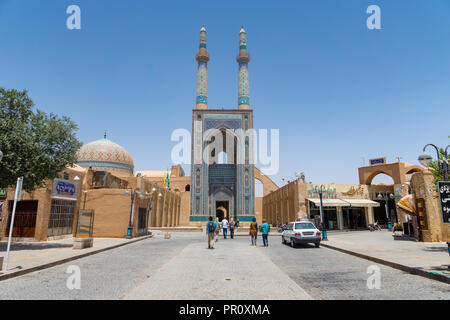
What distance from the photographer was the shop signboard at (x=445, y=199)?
24.9 feet

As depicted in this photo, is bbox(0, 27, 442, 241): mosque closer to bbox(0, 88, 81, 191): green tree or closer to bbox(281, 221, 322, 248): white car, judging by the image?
bbox(0, 88, 81, 191): green tree

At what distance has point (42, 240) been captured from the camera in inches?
632

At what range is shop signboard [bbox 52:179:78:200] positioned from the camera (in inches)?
674

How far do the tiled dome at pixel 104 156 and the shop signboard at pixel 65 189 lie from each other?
26.3 metres

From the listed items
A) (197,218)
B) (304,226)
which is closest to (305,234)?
(304,226)

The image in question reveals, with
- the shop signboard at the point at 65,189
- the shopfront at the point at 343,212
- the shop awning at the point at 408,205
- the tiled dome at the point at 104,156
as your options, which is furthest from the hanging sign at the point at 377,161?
the tiled dome at the point at 104,156

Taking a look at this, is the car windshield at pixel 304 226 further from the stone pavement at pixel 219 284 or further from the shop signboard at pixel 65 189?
the shop signboard at pixel 65 189

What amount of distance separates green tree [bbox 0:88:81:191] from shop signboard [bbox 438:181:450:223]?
14.9 m

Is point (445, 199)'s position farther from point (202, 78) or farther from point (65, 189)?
point (202, 78)
